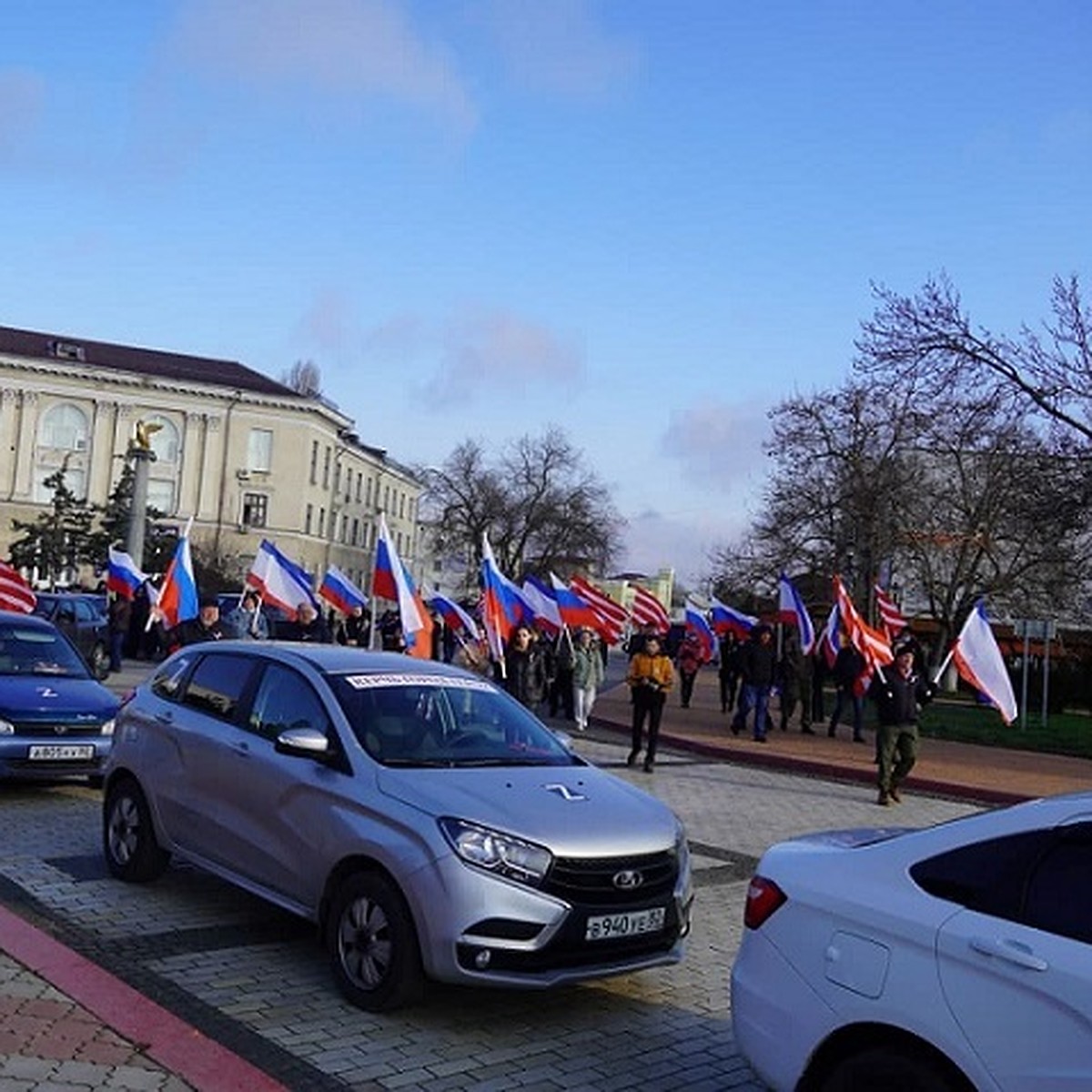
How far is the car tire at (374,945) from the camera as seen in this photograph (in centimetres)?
593

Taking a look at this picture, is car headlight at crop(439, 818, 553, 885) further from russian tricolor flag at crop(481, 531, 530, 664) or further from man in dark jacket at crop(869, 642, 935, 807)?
russian tricolor flag at crop(481, 531, 530, 664)

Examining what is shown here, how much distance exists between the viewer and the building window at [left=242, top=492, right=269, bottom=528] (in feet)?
322

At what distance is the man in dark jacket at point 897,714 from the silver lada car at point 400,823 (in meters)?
8.13

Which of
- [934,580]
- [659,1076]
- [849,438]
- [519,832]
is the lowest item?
[659,1076]

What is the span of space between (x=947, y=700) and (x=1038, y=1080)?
1790 inches

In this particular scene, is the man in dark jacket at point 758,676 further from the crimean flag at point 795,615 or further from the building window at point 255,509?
the building window at point 255,509

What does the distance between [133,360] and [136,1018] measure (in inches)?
3990

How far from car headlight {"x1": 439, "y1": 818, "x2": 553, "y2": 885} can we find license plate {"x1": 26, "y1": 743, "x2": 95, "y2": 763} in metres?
6.32

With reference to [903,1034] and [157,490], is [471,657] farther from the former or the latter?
[157,490]

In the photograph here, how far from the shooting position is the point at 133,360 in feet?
332

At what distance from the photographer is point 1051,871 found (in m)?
3.98

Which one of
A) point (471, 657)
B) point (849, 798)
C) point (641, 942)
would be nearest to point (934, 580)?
point (471, 657)

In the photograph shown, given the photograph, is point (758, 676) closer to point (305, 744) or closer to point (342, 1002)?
point (305, 744)

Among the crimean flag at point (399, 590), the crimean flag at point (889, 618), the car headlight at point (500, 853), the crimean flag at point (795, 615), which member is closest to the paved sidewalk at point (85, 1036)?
the car headlight at point (500, 853)
